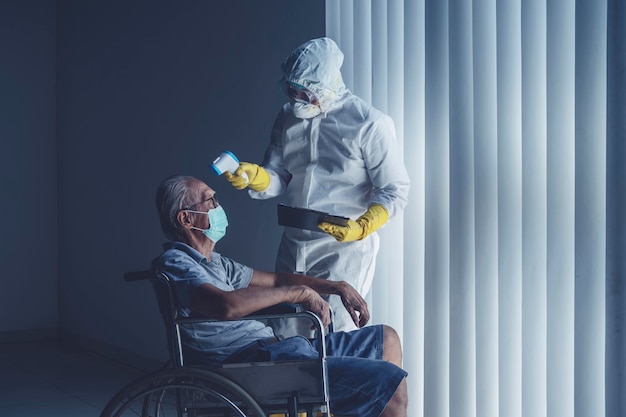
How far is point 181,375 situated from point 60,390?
2433mm

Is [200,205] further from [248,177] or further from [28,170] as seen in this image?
[28,170]

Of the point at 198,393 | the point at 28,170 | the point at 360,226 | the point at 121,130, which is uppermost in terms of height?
the point at 121,130

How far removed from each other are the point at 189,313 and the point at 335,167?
2.51 feet

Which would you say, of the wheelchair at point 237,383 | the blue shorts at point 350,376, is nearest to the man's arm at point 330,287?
the blue shorts at point 350,376

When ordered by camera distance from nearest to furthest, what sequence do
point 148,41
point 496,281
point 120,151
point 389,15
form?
point 496,281
point 389,15
point 148,41
point 120,151

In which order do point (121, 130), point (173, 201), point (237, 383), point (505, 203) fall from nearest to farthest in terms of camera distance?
point (237, 383) → point (173, 201) → point (505, 203) → point (121, 130)

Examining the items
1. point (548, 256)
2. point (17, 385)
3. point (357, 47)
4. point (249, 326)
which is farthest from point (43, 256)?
point (548, 256)

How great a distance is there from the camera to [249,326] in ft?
7.72

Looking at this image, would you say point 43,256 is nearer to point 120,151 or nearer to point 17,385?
point 120,151

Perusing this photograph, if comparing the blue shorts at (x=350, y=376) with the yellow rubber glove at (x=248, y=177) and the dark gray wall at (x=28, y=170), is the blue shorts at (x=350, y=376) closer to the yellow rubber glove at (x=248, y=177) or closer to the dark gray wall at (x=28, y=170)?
the yellow rubber glove at (x=248, y=177)

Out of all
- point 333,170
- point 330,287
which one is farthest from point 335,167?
point 330,287

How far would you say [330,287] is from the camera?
2441 mm

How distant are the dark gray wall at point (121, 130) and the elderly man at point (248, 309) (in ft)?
3.97

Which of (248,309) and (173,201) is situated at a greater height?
(173,201)
